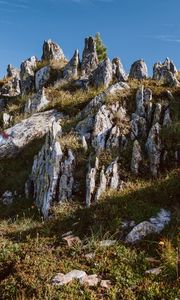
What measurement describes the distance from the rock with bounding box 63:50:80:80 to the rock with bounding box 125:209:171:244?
18.9 meters

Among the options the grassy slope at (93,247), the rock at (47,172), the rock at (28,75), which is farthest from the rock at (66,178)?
the rock at (28,75)

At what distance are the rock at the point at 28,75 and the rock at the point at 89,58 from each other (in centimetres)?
482

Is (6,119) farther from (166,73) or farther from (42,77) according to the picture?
(166,73)

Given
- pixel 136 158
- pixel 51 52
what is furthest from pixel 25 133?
pixel 51 52

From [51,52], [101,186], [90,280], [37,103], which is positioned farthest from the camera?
[51,52]

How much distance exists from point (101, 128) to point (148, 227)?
24.7 feet

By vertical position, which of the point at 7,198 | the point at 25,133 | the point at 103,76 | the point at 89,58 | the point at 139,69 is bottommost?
the point at 7,198

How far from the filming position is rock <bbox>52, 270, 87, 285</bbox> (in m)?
8.92

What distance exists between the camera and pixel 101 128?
18000mm

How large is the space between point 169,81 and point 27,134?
9.10 metres


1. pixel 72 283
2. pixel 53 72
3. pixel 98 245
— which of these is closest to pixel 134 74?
pixel 53 72

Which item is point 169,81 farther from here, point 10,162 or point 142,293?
point 142,293

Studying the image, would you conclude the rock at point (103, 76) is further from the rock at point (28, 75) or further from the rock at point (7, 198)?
the rock at point (7, 198)

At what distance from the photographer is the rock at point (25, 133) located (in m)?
20.7
